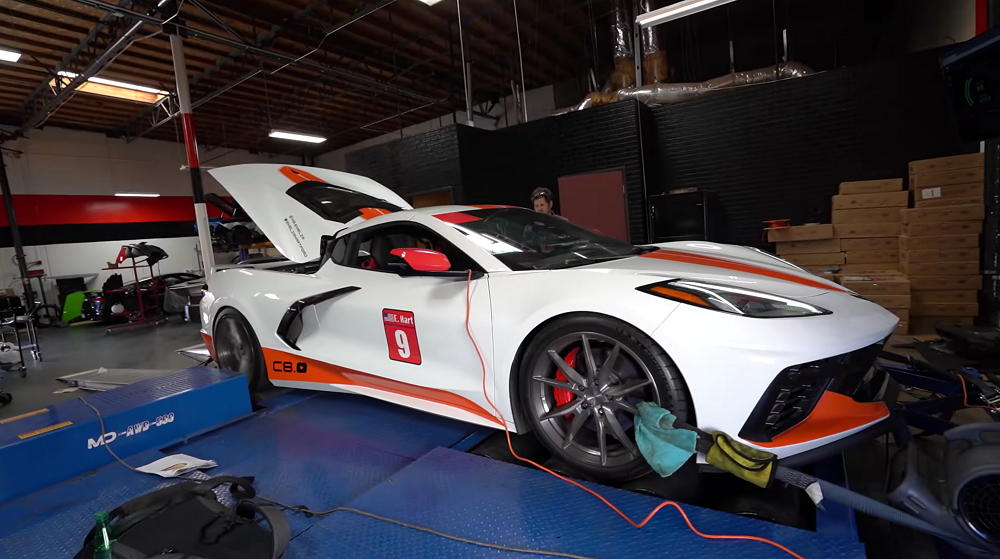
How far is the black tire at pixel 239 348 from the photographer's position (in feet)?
10.3

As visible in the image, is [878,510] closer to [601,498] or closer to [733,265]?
[601,498]

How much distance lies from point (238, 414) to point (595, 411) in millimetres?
2168

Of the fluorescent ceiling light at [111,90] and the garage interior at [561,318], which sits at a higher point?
the fluorescent ceiling light at [111,90]

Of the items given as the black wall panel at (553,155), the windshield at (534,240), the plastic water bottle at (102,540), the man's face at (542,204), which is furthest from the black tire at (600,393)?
the black wall panel at (553,155)

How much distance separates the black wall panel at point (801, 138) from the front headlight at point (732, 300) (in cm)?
616

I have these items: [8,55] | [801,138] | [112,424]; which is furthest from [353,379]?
[8,55]

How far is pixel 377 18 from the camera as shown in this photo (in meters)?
8.46

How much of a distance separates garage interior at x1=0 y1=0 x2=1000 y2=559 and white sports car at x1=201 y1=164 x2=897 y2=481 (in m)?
0.02

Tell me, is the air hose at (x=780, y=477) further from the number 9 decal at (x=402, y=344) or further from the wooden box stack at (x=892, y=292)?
the wooden box stack at (x=892, y=292)

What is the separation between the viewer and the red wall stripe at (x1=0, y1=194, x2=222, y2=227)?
11.9 metres

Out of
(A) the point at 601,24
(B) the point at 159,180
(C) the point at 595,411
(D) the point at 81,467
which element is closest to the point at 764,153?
(A) the point at 601,24

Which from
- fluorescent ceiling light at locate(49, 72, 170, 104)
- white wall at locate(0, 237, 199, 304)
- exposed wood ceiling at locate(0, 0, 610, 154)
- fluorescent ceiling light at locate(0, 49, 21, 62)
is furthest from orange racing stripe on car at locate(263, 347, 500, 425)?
white wall at locate(0, 237, 199, 304)

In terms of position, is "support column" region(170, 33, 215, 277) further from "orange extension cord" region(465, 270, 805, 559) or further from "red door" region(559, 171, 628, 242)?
"orange extension cord" region(465, 270, 805, 559)

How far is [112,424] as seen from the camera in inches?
89.6
